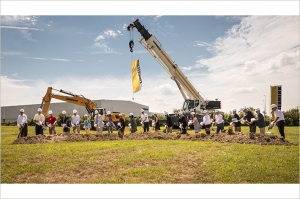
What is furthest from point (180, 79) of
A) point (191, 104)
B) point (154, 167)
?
point (154, 167)

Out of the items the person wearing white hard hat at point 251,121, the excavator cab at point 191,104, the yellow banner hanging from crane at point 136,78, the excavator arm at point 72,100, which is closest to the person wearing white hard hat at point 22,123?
the excavator arm at point 72,100

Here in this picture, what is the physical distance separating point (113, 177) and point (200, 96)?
12186 millimetres

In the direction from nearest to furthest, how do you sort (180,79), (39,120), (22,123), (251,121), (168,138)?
(251,121)
(22,123)
(39,120)
(168,138)
(180,79)

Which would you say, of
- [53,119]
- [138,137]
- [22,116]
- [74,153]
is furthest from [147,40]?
[74,153]

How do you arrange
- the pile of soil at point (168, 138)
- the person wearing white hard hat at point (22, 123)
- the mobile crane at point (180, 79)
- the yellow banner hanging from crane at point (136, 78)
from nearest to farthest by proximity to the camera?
1. the yellow banner hanging from crane at point (136, 78)
2. the pile of soil at point (168, 138)
3. the person wearing white hard hat at point (22, 123)
4. the mobile crane at point (180, 79)

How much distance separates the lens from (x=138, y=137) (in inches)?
519

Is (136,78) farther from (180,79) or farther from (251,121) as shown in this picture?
(180,79)

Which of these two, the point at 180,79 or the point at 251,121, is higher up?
the point at 180,79

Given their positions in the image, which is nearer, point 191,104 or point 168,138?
point 168,138

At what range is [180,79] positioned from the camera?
663 inches

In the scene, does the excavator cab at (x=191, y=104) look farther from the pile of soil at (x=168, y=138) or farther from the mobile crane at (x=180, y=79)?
the pile of soil at (x=168, y=138)

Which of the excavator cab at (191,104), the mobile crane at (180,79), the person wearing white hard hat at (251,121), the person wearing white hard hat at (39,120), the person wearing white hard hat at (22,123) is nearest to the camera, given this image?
the person wearing white hard hat at (251,121)

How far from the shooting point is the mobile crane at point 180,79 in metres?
14.8

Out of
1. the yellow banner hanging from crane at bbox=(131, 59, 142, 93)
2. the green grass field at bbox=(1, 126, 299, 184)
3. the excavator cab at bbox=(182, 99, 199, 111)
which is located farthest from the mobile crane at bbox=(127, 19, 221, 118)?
the green grass field at bbox=(1, 126, 299, 184)
